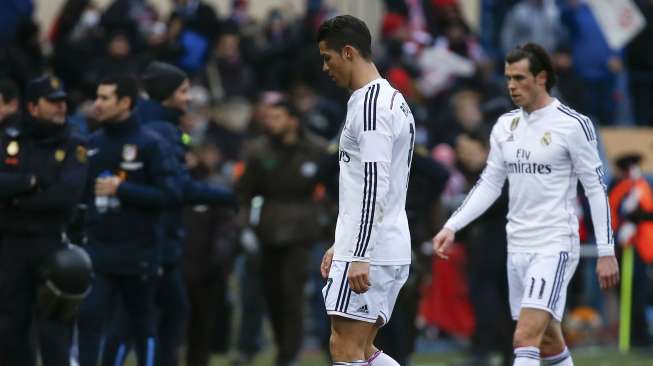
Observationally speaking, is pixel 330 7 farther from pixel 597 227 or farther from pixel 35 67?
pixel 597 227

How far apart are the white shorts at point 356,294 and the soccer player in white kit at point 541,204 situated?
1.43m

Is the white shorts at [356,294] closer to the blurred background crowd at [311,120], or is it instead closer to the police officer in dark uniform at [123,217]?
the police officer in dark uniform at [123,217]

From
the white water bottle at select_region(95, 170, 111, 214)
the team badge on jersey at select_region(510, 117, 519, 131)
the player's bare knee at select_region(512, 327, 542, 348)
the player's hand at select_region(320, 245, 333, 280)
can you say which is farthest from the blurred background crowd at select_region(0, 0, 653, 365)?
the player's hand at select_region(320, 245, 333, 280)

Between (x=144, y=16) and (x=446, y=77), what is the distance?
4.03 meters

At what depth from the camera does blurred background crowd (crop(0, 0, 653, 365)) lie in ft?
46.7

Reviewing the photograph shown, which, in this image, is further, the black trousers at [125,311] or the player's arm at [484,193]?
the black trousers at [125,311]

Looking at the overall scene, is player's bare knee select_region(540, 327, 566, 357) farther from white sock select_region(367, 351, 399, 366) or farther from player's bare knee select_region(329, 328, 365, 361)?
player's bare knee select_region(329, 328, 365, 361)

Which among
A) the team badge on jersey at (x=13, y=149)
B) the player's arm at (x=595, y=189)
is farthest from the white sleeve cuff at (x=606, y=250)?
the team badge on jersey at (x=13, y=149)

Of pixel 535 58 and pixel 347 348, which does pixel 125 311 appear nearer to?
pixel 347 348

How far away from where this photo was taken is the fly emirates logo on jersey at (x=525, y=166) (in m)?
10.1

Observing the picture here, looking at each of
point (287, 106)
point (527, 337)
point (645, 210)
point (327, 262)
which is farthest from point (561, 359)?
point (645, 210)

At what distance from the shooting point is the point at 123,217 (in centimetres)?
1137

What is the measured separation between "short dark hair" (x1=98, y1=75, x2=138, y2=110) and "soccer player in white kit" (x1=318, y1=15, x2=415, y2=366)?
305cm

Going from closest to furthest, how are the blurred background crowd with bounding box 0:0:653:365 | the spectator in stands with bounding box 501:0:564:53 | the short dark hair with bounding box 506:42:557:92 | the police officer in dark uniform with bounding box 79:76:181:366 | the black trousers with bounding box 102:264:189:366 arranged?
1. the short dark hair with bounding box 506:42:557:92
2. the police officer in dark uniform with bounding box 79:76:181:366
3. the black trousers with bounding box 102:264:189:366
4. the blurred background crowd with bounding box 0:0:653:365
5. the spectator in stands with bounding box 501:0:564:53
